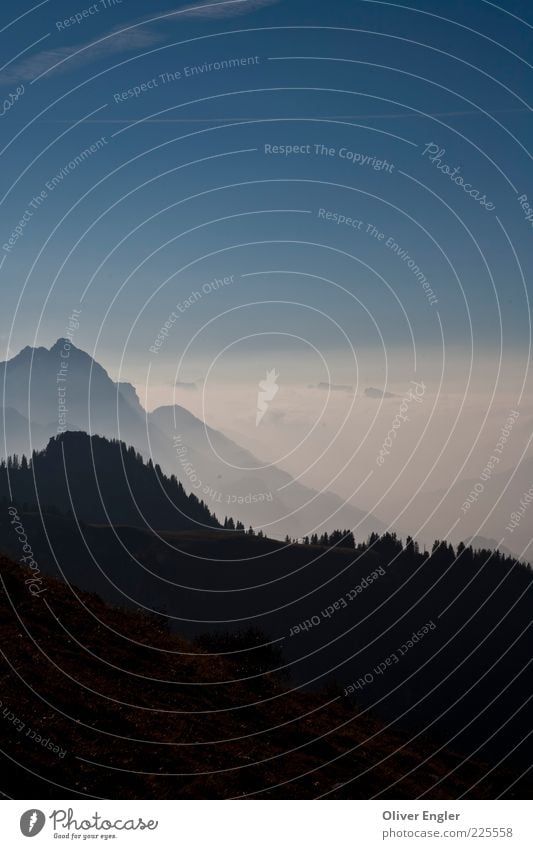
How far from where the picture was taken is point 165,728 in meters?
36.7

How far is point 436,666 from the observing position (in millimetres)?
199125

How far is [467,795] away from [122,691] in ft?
49.4

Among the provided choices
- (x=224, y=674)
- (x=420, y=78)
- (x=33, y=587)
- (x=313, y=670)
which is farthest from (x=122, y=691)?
(x=313, y=670)

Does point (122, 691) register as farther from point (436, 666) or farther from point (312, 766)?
point (436, 666)

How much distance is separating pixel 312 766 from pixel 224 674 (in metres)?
9.97

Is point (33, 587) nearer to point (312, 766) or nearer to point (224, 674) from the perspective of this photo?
point (224, 674)

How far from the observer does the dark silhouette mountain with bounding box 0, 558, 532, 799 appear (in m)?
32.5

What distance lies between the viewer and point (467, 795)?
131 feet

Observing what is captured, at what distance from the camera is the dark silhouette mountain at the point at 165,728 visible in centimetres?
3250

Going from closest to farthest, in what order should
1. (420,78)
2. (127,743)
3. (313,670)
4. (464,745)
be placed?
1. (127,743)
2. (420,78)
3. (464,745)
4. (313,670)

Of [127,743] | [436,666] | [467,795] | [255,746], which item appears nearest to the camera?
[127,743]

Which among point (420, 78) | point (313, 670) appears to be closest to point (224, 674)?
A: point (420, 78)
